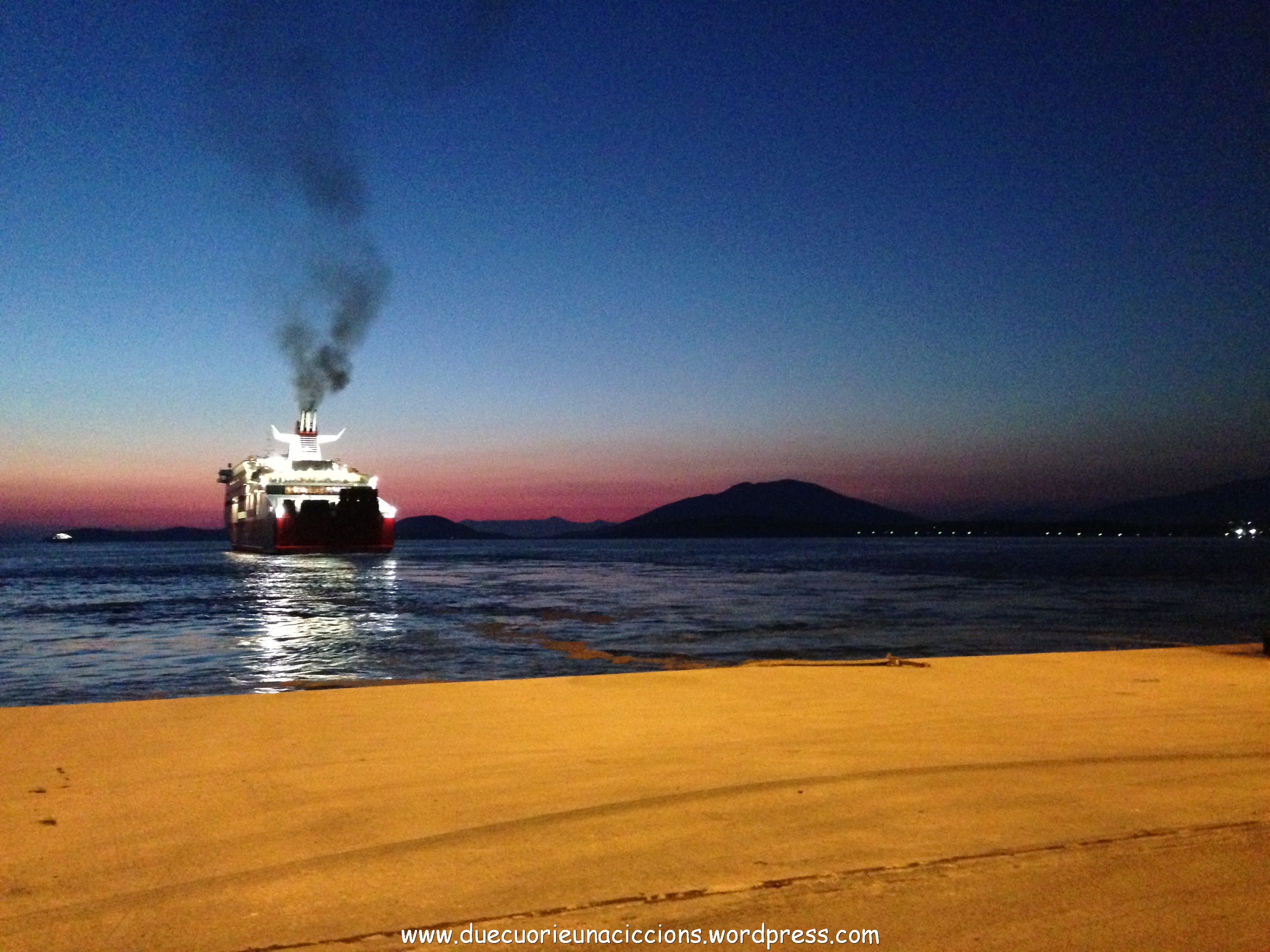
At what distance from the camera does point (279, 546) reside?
2542 inches

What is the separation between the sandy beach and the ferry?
61.9m

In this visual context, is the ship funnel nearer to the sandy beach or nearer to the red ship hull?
the red ship hull

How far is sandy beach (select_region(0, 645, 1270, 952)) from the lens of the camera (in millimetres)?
2311

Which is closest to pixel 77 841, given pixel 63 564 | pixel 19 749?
pixel 19 749

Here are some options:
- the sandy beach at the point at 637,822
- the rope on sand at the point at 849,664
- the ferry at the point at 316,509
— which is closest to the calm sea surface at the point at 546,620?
the rope on sand at the point at 849,664

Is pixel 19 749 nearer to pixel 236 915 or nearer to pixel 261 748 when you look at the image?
pixel 261 748

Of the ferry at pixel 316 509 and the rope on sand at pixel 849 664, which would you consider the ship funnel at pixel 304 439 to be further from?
the rope on sand at pixel 849 664

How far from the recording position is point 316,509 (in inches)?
2554

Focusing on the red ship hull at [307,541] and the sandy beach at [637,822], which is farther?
the red ship hull at [307,541]

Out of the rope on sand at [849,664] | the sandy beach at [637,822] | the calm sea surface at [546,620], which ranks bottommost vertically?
the calm sea surface at [546,620]

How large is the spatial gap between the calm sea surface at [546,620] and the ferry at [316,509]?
16.6 m

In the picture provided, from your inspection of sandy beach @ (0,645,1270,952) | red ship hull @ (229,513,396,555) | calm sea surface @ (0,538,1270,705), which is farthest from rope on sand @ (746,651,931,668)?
red ship hull @ (229,513,396,555)

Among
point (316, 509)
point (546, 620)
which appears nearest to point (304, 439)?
point (316, 509)

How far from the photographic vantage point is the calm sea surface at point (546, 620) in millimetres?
12172
